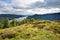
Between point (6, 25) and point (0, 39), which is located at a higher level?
point (0, 39)

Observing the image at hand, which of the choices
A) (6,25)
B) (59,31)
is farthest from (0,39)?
(6,25)

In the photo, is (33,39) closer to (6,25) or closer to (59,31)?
(59,31)

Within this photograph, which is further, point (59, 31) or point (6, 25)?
point (6, 25)

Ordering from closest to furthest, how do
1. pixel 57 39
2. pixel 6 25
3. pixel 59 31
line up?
pixel 57 39 → pixel 59 31 → pixel 6 25

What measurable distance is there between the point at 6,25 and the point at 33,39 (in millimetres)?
43144

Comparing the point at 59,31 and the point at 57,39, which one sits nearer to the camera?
the point at 57,39

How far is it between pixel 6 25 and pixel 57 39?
147 ft

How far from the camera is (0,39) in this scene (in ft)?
84.1

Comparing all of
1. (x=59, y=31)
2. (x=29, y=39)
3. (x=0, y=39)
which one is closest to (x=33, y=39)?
(x=29, y=39)

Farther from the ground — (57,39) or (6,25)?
(57,39)

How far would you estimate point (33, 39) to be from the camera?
25.2 meters

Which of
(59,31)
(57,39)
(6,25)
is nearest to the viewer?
(57,39)

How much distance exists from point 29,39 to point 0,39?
481cm

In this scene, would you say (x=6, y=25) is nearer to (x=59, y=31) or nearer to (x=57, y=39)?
(x=59, y=31)
